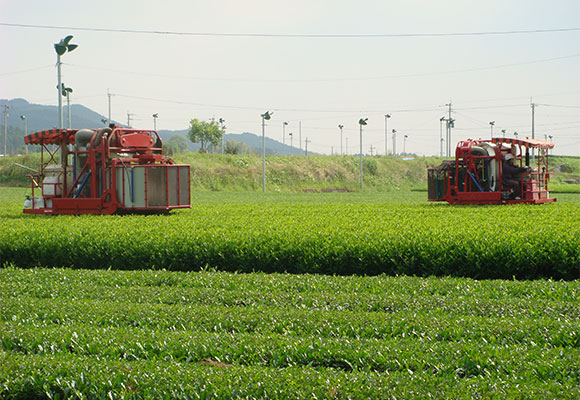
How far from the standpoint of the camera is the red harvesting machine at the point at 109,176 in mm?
21234

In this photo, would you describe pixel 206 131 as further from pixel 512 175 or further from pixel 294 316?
pixel 294 316

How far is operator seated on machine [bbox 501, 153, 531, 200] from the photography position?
2589cm

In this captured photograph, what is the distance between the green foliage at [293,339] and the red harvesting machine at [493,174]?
54.6 ft

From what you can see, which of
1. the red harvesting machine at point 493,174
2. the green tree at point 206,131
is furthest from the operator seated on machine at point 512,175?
the green tree at point 206,131

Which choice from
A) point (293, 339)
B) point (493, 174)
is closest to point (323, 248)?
point (293, 339)

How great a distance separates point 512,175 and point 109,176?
17.0 m

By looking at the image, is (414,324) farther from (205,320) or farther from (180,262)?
(180,262)

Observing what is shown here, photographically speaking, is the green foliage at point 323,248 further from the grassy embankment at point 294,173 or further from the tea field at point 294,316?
the grassy embankment at point 294,173

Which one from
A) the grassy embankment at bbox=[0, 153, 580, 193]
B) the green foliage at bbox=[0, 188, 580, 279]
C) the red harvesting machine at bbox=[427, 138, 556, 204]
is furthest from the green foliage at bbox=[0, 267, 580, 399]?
the grassy embankment at bbox=[0, 153, 580, 193]

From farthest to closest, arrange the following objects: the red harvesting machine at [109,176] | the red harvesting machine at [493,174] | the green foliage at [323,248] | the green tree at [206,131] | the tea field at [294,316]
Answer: the green tree at [206,131] → the red harvesting machine at [493,174] → the red harvesting machine at [109,176] → the green foliage at [323,248] → the tea field at [294,316]

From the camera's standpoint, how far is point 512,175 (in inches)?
1026

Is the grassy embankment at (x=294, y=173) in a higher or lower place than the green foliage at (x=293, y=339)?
higher

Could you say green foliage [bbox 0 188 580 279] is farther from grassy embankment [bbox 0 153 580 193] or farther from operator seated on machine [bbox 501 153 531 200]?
grassy embankment [bbox 0 153 580 193]

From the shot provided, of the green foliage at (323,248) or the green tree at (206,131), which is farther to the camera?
the green tree at (206,131)
